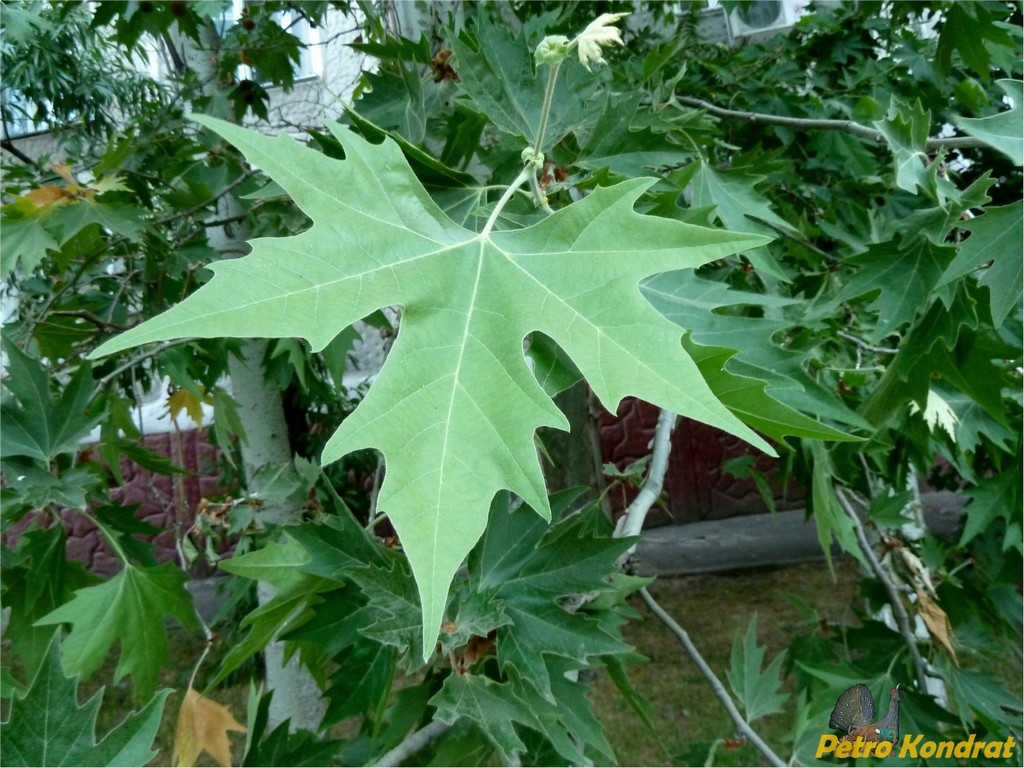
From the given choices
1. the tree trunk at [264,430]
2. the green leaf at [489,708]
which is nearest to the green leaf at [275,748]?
the green leaf at [489,708]

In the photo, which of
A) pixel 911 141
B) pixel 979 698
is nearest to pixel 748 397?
pixel 911 141

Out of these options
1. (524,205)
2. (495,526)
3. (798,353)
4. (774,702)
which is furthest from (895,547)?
(524,205)

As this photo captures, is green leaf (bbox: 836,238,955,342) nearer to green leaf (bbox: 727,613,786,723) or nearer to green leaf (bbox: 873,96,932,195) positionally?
green leaf (bbox: 873,96,932,195)

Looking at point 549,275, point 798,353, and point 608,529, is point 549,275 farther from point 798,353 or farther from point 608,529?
point 608,529

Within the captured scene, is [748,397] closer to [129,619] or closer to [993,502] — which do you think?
[129,619]

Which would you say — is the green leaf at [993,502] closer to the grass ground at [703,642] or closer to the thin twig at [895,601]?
the thin twig at [895,601]

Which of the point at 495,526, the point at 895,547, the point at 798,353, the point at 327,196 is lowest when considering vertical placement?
the point at 895,547

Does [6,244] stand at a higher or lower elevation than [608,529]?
higher

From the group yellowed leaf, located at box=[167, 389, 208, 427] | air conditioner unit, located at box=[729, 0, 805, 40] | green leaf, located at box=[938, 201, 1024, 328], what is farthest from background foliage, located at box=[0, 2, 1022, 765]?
air conditioner unit, located at box=[729, 0, 805, 40]
